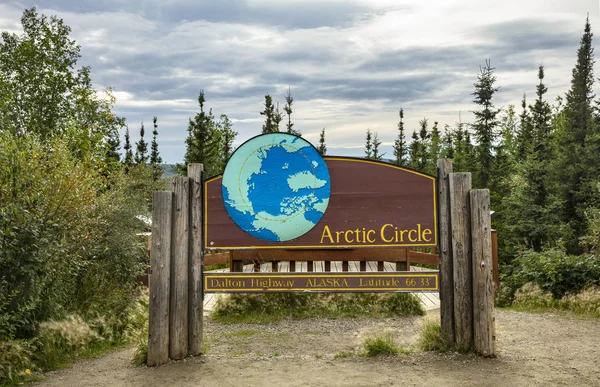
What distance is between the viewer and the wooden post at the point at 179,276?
709cm

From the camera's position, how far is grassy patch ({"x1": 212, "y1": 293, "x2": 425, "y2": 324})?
10.3 m

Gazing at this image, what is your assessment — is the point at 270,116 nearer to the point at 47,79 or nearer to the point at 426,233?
the point at 47,79

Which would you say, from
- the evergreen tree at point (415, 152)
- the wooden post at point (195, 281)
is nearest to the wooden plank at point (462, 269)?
the wooden post at point (195, 281)

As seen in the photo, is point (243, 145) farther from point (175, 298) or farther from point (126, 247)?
point (126, 247)

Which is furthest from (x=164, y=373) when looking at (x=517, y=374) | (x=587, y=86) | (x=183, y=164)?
(x=587, y=86)

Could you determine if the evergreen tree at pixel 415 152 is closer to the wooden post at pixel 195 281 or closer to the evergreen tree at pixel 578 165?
the evergreen tree at pixel 578 165

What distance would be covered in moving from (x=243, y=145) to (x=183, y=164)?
33.4 meters

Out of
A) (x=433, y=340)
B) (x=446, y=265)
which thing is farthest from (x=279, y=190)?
(x=433, y=340)

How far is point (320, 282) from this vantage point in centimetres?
734

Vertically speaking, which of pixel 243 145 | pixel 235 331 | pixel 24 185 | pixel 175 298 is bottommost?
pixel 235 331

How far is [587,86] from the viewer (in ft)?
124

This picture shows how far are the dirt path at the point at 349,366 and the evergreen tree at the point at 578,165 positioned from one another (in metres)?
22.3

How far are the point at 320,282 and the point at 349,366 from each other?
111cm

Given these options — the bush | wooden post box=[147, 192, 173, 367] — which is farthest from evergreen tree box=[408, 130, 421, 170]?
wooden post box=[147, 192, 173, 367]
